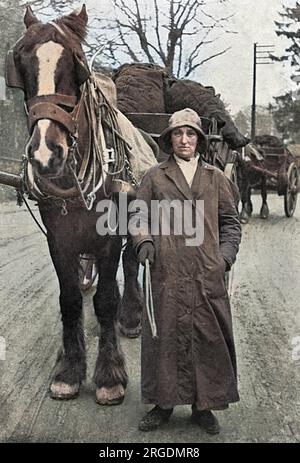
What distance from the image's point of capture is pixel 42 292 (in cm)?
509

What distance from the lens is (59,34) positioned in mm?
2820

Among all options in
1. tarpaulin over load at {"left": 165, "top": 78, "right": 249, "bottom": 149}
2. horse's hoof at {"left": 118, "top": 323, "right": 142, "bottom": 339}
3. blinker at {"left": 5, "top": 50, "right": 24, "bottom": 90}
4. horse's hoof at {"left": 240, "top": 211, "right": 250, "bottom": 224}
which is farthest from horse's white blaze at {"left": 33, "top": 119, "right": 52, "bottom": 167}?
horse's hoof at {"left": 240, "top": 211, "right": 250, "bottom": 224}

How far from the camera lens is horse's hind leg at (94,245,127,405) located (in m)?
3.46

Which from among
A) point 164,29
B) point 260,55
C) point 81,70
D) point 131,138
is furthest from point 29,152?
point 260,55

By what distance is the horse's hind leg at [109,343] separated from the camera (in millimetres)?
3461

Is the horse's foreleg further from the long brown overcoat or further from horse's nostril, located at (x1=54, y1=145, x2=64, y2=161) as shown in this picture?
horse's nostril, located at (x1=54, y1=145, x2=64, y2=161)

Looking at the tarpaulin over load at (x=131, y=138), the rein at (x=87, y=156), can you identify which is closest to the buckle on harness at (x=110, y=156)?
the rein at (x=87, y=156)

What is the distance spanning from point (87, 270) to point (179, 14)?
2398 mm

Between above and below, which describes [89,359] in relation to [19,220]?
below

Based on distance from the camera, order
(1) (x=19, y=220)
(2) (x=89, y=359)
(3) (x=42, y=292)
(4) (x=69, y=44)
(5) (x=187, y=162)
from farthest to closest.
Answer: (3) (x=42, y=292), (1) (x=19, y=220), (2) (x=89, y=359), (5) (x=187, y=162), (4) (x=69, y=44)

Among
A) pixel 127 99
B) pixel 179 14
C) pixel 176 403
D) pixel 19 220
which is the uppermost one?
pixel 179 14

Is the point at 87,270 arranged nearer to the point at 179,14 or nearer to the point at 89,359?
the point at 89,359

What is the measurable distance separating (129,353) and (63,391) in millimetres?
773
